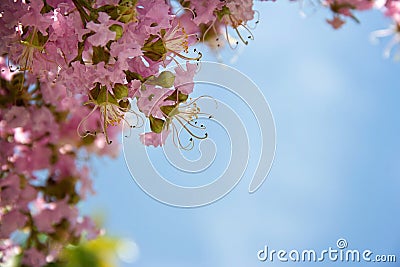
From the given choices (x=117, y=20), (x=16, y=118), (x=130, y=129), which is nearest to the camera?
(x=117, y=20)

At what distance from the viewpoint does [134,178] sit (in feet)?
2.39

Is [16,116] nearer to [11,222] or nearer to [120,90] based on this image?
[11,222]

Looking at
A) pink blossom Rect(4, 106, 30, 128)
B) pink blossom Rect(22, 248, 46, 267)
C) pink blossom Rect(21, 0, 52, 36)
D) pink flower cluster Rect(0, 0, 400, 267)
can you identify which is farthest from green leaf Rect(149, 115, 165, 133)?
pink blossom Rect(22, 248, 46, 267)

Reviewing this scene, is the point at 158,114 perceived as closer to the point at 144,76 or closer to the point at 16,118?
the point at 144,76

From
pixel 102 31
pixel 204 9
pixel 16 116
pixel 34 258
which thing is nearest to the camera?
pixel 102 31

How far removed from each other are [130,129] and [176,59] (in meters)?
0.11

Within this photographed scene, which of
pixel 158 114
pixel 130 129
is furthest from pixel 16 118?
pixel 158 114

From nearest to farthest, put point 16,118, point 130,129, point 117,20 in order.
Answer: point 117,20, point 130,129, point 16,118

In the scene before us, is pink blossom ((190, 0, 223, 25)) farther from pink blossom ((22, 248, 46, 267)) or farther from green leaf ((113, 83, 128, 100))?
pink blossom ((22, 248, 46, 267))

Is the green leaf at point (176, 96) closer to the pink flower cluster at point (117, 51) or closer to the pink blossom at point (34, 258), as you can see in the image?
the pink flower cluster at point (117, 51)

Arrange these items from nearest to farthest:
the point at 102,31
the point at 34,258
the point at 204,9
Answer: the point at 102,31, the point at 204,9, the point at 34,258

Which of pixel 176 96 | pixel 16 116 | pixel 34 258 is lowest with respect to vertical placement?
pixel 34 258

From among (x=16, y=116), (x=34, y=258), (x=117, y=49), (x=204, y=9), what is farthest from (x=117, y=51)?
(x=34, y=258)

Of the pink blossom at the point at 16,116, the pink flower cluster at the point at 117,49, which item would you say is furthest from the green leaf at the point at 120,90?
the pink blossom at the point at 16,116
